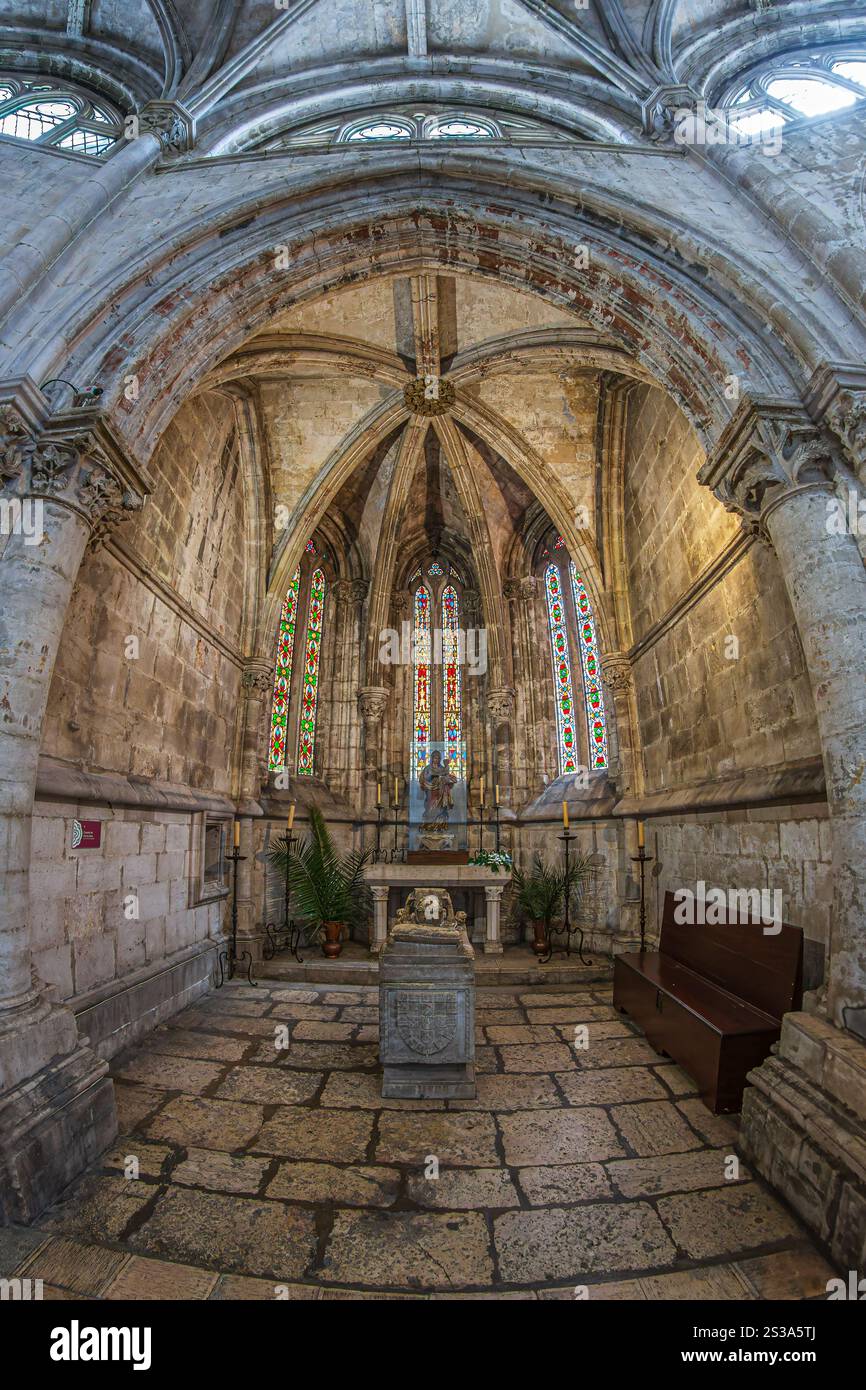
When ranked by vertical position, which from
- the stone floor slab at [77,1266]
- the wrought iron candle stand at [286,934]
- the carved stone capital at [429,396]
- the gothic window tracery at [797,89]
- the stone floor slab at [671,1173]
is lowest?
the wrought iron candle stand at [286,934]

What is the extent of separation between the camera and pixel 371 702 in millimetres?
12016

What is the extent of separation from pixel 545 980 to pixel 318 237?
8245mm

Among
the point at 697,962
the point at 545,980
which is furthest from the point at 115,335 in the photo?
the point at 545,980

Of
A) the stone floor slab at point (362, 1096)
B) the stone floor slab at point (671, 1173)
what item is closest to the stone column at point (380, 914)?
the stone floor slab at point (362, 1096)

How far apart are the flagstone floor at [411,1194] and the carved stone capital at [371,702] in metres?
7.52

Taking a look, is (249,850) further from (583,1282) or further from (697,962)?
(583,1282)

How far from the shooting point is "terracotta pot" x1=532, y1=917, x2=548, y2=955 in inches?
345

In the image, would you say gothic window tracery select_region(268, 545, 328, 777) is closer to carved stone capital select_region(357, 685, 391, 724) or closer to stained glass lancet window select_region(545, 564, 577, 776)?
carved stone capital select_region(357, 685, 391, 724)

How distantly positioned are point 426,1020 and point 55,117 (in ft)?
33.8

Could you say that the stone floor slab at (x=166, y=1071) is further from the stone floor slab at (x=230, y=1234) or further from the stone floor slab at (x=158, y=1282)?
the stone floor slab at (x=158, y=1282)

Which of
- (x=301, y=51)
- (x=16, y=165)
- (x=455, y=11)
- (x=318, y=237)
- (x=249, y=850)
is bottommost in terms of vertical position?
(x=249, y=850)

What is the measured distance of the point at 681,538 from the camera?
6914mm

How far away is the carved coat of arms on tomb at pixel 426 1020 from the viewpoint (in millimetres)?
4188

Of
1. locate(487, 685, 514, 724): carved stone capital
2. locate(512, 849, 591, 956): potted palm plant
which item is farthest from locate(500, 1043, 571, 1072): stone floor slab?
locate(487, 685, 514, 724): carved stone capital
